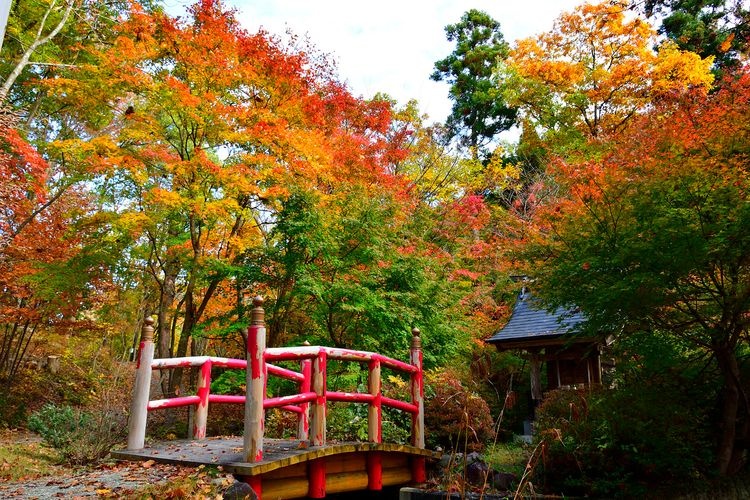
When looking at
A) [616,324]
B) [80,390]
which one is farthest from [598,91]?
[80,390]

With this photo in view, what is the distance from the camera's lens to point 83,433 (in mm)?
7719

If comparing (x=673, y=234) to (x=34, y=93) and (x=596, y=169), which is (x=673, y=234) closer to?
(x=596, y=169)

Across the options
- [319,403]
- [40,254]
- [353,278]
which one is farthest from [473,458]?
[40,254]

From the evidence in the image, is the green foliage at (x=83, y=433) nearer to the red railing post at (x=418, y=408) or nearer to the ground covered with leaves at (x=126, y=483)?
the ground covered with leaves at (x=126, y=483)

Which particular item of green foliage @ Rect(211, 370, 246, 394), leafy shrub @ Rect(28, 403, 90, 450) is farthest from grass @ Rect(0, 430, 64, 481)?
green foliage @ Rect(211, 370, 246, 394)

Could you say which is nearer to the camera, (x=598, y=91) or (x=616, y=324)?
(x=616, y=324)

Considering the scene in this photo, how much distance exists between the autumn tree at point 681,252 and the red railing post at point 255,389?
420 cm

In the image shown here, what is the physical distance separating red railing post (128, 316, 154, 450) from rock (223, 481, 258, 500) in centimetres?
178

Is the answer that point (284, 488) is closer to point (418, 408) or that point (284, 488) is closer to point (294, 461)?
point (294, 461)

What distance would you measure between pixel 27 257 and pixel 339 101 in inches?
349

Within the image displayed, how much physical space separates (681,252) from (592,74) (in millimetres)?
15649

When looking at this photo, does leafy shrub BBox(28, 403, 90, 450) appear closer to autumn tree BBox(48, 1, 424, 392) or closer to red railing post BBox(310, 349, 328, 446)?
autumn tree BBox(48, 1, 424, 392)

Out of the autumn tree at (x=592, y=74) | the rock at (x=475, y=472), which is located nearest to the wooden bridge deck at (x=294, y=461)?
the rock at (x=475, y=472)

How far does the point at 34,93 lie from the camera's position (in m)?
16.5
